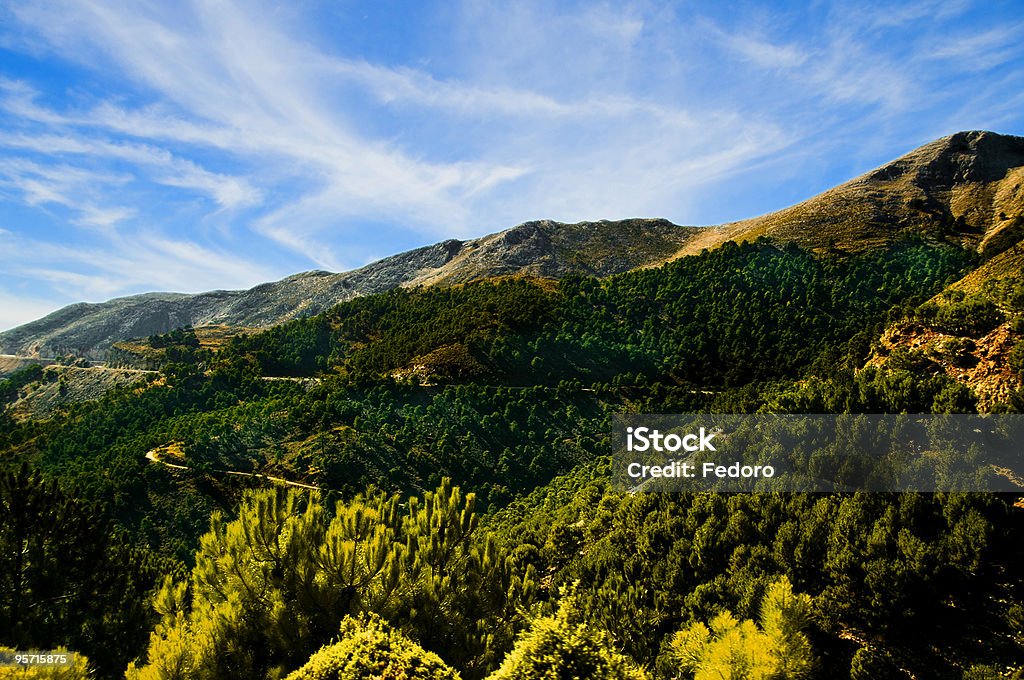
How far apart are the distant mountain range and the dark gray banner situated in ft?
75.7

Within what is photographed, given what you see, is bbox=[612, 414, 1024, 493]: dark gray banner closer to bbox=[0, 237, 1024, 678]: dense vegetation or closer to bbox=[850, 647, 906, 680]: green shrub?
bbox=[0, 237, 1024, 678]: dense vegetation

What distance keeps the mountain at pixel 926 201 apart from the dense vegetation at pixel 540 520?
10.7m

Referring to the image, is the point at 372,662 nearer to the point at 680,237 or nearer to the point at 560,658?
the point at 560,658

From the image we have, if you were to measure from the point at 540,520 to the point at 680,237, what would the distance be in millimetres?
122888

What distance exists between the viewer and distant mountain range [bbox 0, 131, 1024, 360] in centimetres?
7938

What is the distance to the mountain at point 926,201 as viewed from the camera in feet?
254

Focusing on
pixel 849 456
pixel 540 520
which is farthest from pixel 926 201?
pixel 540 520

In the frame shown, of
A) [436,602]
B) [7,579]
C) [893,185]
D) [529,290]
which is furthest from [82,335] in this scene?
[893,185]

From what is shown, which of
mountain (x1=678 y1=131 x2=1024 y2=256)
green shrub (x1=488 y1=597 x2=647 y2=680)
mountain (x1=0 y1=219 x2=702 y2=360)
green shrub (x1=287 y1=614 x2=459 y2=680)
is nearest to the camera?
green shrub (x1=287 y1=614 x2=459 y2=680)

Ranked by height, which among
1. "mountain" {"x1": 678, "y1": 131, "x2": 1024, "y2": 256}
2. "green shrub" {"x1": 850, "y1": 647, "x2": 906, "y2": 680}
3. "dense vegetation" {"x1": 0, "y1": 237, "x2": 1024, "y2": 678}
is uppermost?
"mountain" {"x1": 678, "y1": 131, "x2": 1024, "y2": 256}

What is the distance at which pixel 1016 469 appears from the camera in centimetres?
1727

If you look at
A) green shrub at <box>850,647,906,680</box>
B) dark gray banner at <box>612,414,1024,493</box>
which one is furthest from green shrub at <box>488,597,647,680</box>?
dark gray banner at <box>612,414,1024,493</box>

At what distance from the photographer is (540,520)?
112ft

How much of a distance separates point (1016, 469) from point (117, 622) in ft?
107
